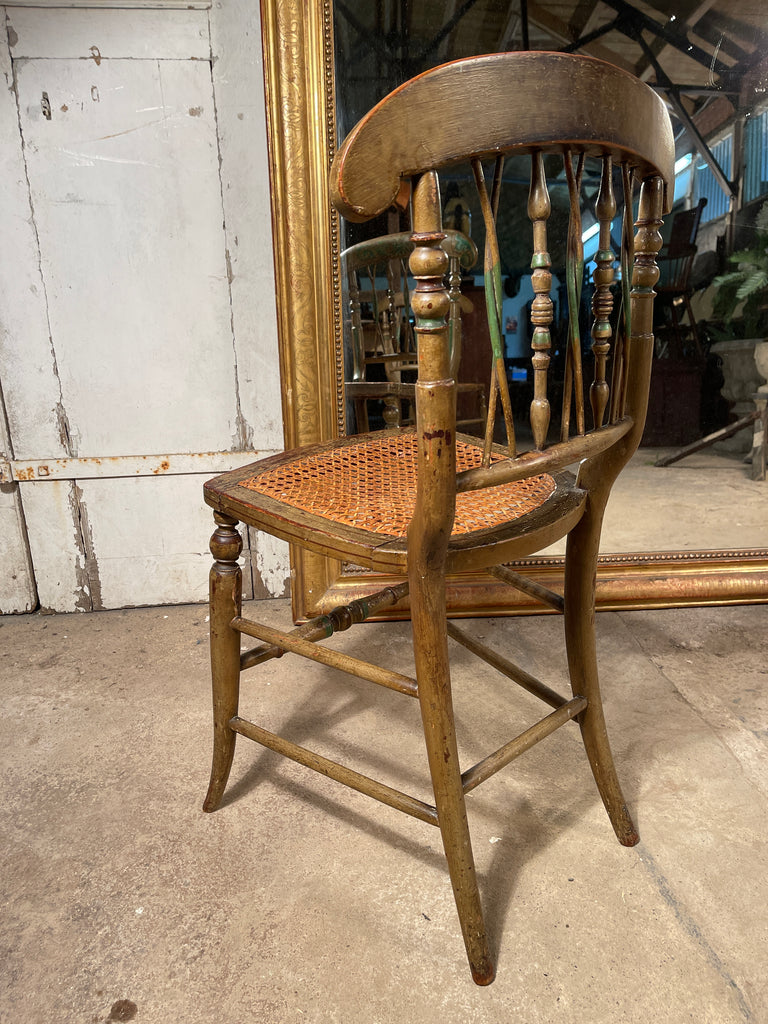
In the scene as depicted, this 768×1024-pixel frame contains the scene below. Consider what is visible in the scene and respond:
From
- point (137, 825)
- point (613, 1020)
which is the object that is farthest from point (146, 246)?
point (613, 1020)

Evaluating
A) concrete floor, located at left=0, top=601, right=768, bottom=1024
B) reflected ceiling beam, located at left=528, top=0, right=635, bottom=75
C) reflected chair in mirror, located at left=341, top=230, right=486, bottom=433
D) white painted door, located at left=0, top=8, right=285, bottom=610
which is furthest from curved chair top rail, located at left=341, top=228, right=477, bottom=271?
concrete floor, located at left=0, top=601, right=768, bottom=1024

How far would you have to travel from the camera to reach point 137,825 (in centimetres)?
114

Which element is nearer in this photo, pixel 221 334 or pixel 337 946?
pixel 337 946

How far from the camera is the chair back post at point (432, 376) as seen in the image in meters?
0.62

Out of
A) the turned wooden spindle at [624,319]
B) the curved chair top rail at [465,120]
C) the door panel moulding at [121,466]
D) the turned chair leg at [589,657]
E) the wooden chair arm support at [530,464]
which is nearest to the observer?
the curved chair top rail at [465,120]

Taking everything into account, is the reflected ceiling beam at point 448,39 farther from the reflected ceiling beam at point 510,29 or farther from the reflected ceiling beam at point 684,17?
the reflected ceiling beam at point 684,17

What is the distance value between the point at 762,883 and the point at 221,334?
1663 mm

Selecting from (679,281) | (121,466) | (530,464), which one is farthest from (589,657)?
(121,466)

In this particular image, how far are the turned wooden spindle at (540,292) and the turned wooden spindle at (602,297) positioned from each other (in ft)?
0.48

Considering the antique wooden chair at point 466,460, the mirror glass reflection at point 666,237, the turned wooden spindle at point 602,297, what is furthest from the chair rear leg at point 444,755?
the mirror glass reflection at point 666,237

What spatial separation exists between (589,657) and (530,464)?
1.51ft

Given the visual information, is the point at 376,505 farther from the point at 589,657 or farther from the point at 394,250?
the point at 394,250

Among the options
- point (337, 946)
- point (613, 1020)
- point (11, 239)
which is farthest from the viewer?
point (11, 239)

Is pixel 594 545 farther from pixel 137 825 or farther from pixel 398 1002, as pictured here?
pixel 137 825
